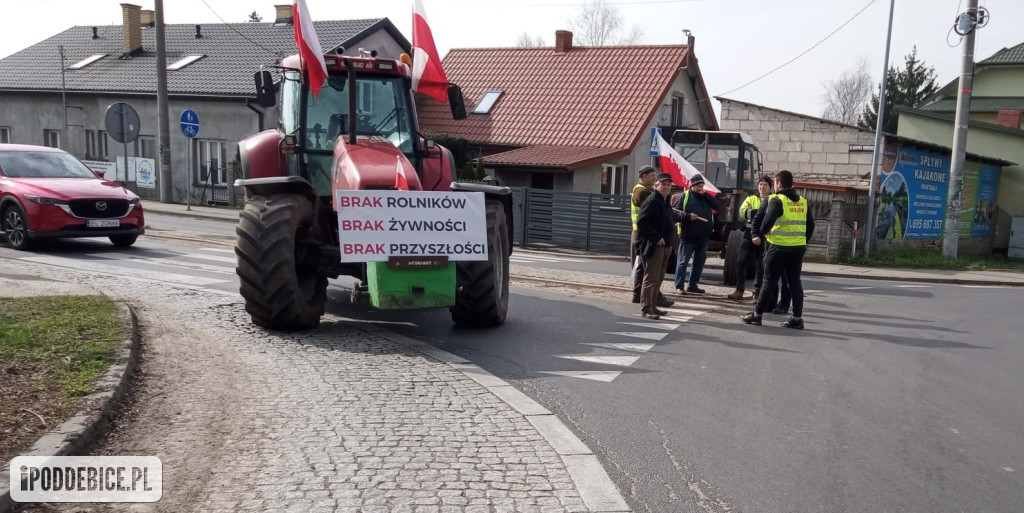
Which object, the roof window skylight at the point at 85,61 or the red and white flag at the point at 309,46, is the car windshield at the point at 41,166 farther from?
the roof window skylight at the point at 85,61

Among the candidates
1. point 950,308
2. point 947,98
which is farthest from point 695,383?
point 947,98

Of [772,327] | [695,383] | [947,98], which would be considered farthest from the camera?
[947,98]

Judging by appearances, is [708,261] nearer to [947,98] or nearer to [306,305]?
[306,305]

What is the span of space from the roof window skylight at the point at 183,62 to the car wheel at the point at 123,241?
18.8m

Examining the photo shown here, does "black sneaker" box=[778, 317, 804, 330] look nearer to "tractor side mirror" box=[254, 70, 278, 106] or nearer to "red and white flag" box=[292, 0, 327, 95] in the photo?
"red and white flag" box=[292, 0, 327, 95]

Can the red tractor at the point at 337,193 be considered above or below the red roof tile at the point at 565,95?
below

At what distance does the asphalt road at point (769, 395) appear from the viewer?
4.89 metres

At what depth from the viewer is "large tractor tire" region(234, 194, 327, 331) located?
7898 millimetres

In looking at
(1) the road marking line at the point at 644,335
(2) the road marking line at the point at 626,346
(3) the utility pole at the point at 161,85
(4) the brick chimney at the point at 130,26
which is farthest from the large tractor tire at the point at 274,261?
(4) the brick chimney at the point at 130,26

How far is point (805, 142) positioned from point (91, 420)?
27.2m

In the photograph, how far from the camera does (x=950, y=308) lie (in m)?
13.2

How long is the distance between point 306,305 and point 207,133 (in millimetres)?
23356

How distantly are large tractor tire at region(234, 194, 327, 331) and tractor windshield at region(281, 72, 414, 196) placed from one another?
3.50 ft

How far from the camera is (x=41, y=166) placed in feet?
48.6
